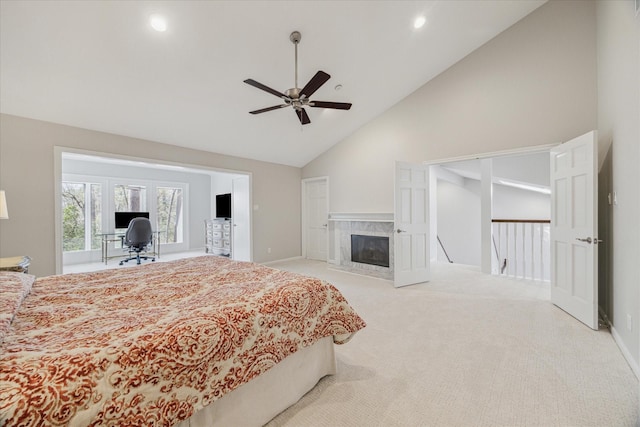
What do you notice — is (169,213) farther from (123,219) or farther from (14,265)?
(14,265)

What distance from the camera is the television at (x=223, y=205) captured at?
7352 millimetres

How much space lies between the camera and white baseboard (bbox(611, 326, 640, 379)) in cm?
189

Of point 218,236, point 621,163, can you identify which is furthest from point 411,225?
point 218,236

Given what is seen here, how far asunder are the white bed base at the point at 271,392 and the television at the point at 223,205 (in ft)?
20.0

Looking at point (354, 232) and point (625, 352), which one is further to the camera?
point (354, 232)

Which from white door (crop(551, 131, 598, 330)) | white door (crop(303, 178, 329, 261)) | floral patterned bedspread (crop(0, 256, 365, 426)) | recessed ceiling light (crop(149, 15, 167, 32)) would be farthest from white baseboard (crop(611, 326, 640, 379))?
recessed ceiling light (crop(149, 15, 167, 32))

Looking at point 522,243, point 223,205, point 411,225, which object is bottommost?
point 522,243

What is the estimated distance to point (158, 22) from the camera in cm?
274

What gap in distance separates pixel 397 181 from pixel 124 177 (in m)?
6.86

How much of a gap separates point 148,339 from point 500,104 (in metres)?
5.06

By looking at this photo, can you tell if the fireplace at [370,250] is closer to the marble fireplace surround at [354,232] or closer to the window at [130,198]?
the marble fireplace surround at [354,232]

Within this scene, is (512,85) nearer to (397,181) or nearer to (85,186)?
(397,181)

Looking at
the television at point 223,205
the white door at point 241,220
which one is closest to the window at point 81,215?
the television at point 223,205

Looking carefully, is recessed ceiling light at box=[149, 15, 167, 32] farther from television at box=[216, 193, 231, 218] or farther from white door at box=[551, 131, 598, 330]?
television at box=[216, 193, 231, 218]
